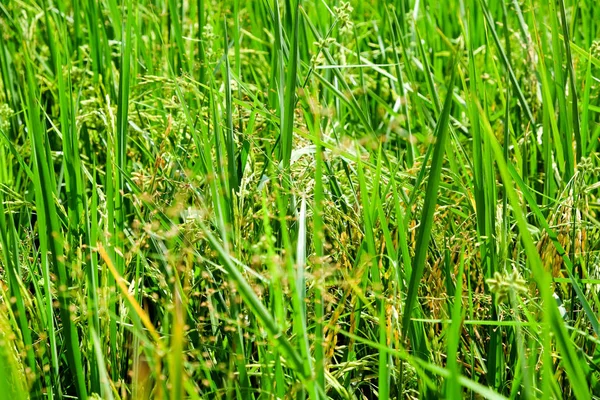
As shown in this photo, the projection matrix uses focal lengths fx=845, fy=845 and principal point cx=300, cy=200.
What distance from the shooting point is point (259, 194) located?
1.48m

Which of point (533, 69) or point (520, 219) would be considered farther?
point (533, 69)

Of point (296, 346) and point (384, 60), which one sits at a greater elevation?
point (384, 60)

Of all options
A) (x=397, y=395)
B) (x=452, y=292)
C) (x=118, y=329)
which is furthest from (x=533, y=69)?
(x=118, y=329)

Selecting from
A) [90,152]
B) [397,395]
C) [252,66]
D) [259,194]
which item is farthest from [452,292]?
[252,66]

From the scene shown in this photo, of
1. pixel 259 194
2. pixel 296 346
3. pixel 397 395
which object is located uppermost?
pixel 259 194

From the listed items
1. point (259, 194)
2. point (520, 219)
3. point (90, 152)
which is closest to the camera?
point (520, 219)

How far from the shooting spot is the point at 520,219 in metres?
0.95

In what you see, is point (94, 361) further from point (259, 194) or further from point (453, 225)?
point (453, 225)

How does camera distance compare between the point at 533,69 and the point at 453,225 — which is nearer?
the point at 453,225

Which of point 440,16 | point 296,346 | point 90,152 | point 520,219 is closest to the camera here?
point 520,219

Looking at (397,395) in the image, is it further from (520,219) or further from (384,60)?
(384,60)

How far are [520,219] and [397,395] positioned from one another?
0.47 m

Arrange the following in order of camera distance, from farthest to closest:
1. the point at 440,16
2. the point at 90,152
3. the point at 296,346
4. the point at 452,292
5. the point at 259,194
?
1. the point at 440,16
2. the point at 90,152
3. the point at 259,194
4. the point at 452,292
5. the point at 296,346

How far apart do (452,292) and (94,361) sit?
57cm
